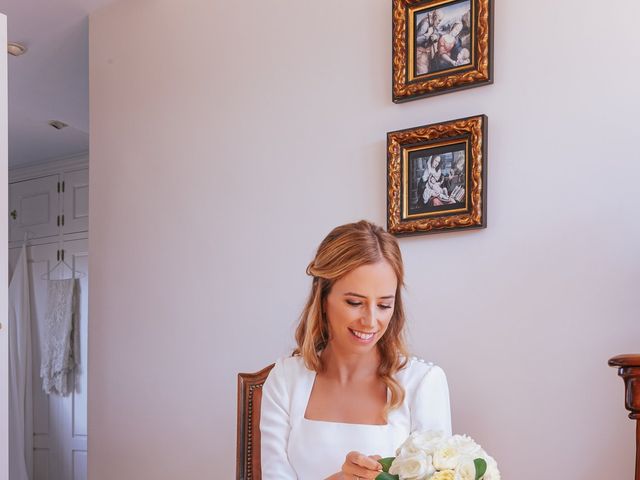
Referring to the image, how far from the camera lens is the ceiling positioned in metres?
3.52

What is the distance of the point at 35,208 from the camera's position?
6227 mm

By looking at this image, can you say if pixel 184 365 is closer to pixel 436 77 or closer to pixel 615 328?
pixel 436 77

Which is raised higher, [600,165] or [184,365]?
[600,165]

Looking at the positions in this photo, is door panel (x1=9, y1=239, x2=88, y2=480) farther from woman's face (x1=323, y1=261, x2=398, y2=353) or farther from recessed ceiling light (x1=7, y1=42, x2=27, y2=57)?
woman's face (x1=323, y1=261, x2=398, y2=353)

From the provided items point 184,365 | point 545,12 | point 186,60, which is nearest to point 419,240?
point 545,12

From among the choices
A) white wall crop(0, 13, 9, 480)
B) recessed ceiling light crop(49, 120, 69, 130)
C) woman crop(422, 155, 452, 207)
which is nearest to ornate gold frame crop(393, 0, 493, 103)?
woman crop(422, 155, 452, 207)

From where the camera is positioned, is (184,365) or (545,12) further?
(184,365)

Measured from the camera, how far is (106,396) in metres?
3.28

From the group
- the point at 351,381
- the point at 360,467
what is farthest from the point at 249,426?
the point at 360,467

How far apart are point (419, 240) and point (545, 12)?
74 centimetres

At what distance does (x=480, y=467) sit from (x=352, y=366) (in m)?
0.92

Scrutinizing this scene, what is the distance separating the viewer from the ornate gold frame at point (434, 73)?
223 cm

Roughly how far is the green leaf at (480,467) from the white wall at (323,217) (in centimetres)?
93

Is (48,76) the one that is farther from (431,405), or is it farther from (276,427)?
(431,405)
